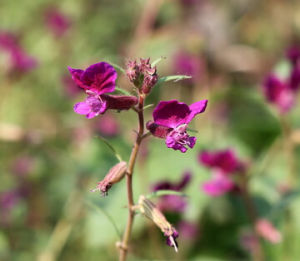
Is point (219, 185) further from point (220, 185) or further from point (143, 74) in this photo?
point (143, 74)

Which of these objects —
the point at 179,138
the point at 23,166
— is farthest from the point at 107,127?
the point at 179,138

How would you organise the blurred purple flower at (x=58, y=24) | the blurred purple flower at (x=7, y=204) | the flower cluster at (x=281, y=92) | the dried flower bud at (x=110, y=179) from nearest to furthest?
the dried flower bud at (x=110, y=179) → the flower cluster at (x=281, y=92) → the blurred purple flower at (x=7, y=204) → the blurred purple flower at (x=58, y=24)

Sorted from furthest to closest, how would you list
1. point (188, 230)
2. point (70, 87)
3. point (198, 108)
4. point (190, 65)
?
point (190, 65)
point (70, 87)
point (188, 230)
point (198, 108)

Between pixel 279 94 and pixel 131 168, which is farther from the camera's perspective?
pixel 279 94

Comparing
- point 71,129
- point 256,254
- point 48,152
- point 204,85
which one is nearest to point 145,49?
point 204,85

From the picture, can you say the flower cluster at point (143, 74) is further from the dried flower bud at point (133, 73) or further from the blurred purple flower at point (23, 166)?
the blurred purple flower at point (23, 166)

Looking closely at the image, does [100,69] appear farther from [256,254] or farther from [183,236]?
[183,236]

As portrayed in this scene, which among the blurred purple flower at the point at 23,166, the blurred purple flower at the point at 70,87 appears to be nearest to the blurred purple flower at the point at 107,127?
the blurred purple flower at the point at 70,87

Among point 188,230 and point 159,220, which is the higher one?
point 188,230
